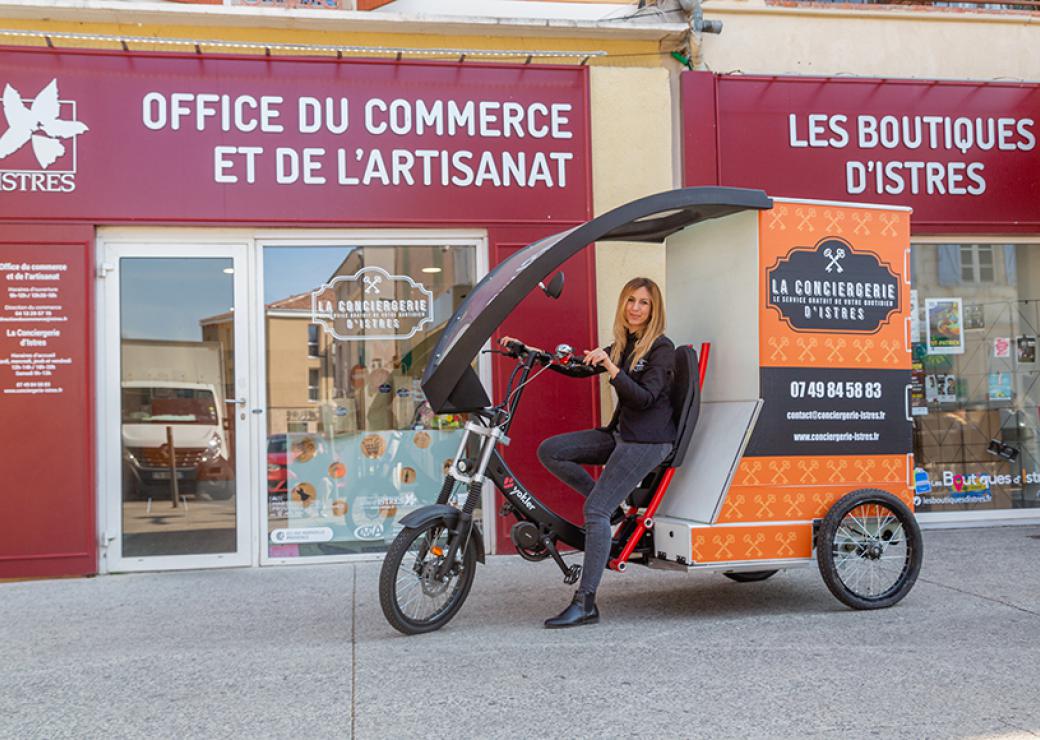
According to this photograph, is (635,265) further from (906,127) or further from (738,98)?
(906,127)

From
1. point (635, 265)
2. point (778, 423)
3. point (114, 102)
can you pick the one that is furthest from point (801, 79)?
point (114, 102)

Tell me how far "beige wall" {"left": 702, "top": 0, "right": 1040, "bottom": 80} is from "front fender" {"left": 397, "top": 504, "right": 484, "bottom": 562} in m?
4.59

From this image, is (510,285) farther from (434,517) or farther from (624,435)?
(434,517)

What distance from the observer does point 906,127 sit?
792 cm

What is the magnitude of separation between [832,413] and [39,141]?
5503 mm

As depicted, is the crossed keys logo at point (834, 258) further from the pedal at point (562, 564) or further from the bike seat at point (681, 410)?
the pedal at point (562, 564)

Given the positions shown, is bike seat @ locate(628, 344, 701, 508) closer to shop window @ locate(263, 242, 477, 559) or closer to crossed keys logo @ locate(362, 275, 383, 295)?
shop window @ locate(263, 242, 477, 559)

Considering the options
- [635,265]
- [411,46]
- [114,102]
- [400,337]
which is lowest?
[400,337]

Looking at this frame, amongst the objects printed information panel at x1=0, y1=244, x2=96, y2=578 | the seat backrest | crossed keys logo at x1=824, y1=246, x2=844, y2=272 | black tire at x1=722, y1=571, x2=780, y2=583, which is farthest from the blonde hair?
printed information panel at x1=0, y1=244, x2=96, y2=578

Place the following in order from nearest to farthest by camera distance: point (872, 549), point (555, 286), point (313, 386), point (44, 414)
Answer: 1. point (555, 286)
2. point (872, 549)
3. point (44, 414)
4. point (313, 386)

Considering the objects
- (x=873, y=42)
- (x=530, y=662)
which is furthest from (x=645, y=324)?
(x=873, y=42)

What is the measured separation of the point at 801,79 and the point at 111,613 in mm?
6285

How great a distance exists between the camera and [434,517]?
473cm

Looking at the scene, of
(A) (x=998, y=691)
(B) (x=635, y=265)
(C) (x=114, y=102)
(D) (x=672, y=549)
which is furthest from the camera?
(B) (x=635, y=265)
